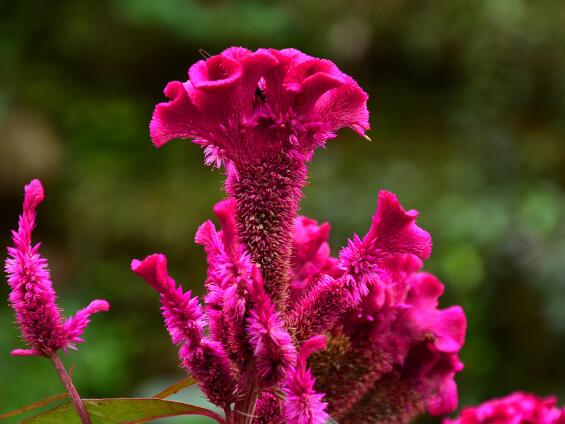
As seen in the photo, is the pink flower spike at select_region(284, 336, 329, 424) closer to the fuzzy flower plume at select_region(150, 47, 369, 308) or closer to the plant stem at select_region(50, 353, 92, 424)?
the fuzzy flower plume at select_region(150, 47, 369, 308)

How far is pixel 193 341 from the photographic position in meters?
0.60

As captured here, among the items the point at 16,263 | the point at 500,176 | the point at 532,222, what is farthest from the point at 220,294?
the point at 500,176

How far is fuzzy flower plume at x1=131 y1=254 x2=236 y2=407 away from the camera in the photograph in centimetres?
60

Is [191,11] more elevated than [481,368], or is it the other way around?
[191,11]

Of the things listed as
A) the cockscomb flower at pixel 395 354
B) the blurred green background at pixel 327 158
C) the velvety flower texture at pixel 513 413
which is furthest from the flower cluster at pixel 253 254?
the blurred green background at pixel 327 158

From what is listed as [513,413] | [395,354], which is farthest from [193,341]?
[513,413]

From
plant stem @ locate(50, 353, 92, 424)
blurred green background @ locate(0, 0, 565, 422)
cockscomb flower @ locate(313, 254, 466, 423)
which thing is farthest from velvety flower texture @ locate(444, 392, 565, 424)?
blurred green background @ locate(0, 0, 565, 422)

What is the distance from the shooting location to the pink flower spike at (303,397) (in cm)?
57

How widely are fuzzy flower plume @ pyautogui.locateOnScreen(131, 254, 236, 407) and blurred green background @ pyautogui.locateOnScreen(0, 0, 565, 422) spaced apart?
9.01 feet

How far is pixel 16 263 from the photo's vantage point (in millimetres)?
604

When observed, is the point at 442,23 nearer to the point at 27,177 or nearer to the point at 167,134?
the point at 27,177

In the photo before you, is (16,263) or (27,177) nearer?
(16,263)

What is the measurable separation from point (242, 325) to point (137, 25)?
14.8ft

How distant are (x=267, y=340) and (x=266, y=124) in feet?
0.52
